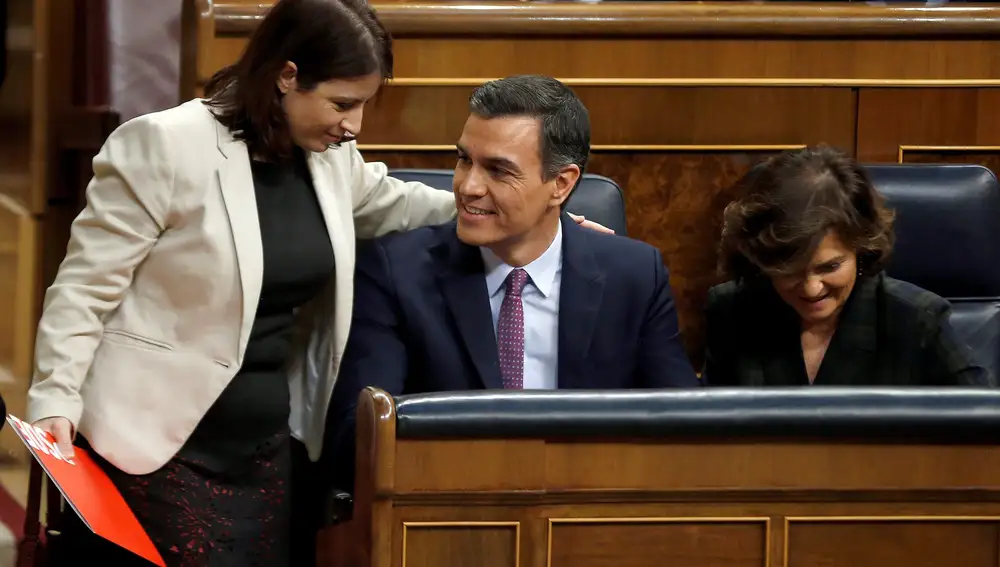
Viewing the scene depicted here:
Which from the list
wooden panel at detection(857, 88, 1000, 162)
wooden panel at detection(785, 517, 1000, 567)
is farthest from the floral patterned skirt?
wooden panel at detection(857, 88, 1000, 162)

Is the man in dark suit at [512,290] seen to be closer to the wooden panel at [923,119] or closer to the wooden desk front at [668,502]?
the wooden desk front at [668,502]

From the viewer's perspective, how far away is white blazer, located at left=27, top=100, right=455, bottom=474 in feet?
4.32

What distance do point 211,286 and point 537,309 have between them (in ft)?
1.39

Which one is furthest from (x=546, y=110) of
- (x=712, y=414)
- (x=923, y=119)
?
(x=923, y=119)

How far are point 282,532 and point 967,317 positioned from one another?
1043mm

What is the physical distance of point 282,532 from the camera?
59.1 inches

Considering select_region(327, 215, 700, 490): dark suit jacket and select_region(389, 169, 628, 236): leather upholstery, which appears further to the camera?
select_region(389, 169, 628, 236): leather upholstery

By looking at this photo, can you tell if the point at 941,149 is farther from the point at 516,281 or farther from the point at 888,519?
the point at 888,519

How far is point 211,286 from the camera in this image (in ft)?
4.47

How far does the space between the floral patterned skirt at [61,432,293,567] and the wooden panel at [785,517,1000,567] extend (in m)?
0.62

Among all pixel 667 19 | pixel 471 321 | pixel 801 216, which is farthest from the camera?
Result: pixel 667 19

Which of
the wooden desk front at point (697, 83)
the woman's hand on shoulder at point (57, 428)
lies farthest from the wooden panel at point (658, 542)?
the wooden desk front at point (697, 83)

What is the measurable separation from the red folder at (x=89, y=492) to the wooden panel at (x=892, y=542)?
600 millimetres

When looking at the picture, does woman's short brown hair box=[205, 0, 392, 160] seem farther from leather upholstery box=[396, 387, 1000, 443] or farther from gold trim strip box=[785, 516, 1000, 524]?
gold trim strip box=[785, 516, 1000, 524]
